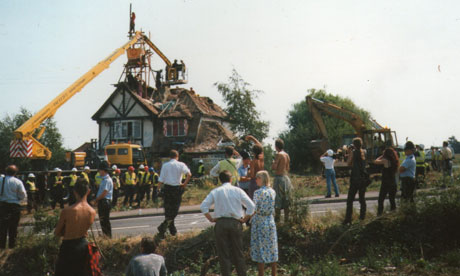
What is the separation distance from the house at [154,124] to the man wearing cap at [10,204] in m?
29.3

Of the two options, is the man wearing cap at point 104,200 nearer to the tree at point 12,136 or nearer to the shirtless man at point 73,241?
Result: the shirtless man at point 73,241

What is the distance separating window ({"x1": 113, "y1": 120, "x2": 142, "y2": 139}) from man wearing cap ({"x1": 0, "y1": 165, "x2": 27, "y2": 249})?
104 feet

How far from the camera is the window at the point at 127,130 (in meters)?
40.1

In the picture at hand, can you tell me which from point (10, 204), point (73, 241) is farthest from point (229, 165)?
point (10, 204)

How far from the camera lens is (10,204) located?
848cm

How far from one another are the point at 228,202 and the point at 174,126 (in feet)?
113

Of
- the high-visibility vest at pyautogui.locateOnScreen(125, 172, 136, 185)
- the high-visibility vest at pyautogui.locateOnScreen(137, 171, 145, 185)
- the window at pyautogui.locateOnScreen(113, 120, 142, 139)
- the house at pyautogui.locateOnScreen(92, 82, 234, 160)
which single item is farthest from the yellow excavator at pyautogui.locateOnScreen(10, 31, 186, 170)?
the window at pyautogui.locateOnScreen(113, 120, 142, 139)

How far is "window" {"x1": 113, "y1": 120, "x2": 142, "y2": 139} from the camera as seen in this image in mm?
40125

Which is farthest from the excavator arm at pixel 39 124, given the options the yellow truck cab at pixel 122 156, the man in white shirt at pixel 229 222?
the man in white shirt at pixel 229 222

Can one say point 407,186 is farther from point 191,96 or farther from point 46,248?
point 191,96

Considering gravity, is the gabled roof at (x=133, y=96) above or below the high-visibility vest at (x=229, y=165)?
above

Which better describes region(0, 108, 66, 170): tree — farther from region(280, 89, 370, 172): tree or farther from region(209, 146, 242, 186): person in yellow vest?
region(209, 146, 242, 186): person in yellow vest

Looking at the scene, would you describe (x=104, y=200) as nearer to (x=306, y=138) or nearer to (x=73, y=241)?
(x=73, y=241)

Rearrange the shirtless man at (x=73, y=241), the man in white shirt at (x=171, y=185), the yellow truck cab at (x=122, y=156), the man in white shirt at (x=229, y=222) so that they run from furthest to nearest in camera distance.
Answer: the yellow truck cab at (x=122, y=156), the man in white shirt at (x=171, y=185), the man in white shirt at (x=229, y=222), the shirtless man at (x=73, y=241)
